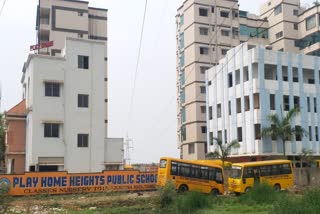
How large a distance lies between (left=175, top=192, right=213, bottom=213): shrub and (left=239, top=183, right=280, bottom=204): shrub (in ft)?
9.22

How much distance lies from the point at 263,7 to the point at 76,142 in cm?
4998

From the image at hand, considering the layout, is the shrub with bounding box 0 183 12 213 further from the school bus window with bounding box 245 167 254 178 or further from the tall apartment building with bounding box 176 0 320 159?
the tall apartment building with bounding box 176 0 320 159

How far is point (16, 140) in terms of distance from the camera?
40844mm

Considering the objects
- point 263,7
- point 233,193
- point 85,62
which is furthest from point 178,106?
point 233,193

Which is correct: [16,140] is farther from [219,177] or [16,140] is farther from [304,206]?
[304,206]

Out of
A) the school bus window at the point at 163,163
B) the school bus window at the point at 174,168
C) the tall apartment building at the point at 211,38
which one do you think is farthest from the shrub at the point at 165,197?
the tall apartment building at the point at 211,38

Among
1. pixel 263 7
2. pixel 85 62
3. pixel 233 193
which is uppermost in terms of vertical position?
pixel 263 7

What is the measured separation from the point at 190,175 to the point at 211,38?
37250 mm

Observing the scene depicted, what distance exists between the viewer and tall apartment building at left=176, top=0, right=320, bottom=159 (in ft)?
207

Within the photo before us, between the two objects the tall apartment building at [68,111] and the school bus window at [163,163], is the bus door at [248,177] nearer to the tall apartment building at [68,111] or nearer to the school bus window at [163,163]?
the school bus window at [163,163]

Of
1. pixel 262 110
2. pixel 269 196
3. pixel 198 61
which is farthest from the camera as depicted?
pixel 198 61

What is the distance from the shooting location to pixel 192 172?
31875mm

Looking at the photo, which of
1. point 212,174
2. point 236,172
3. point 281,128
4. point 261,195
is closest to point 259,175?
point 236,172

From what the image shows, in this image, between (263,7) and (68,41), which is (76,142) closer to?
(68,41)
